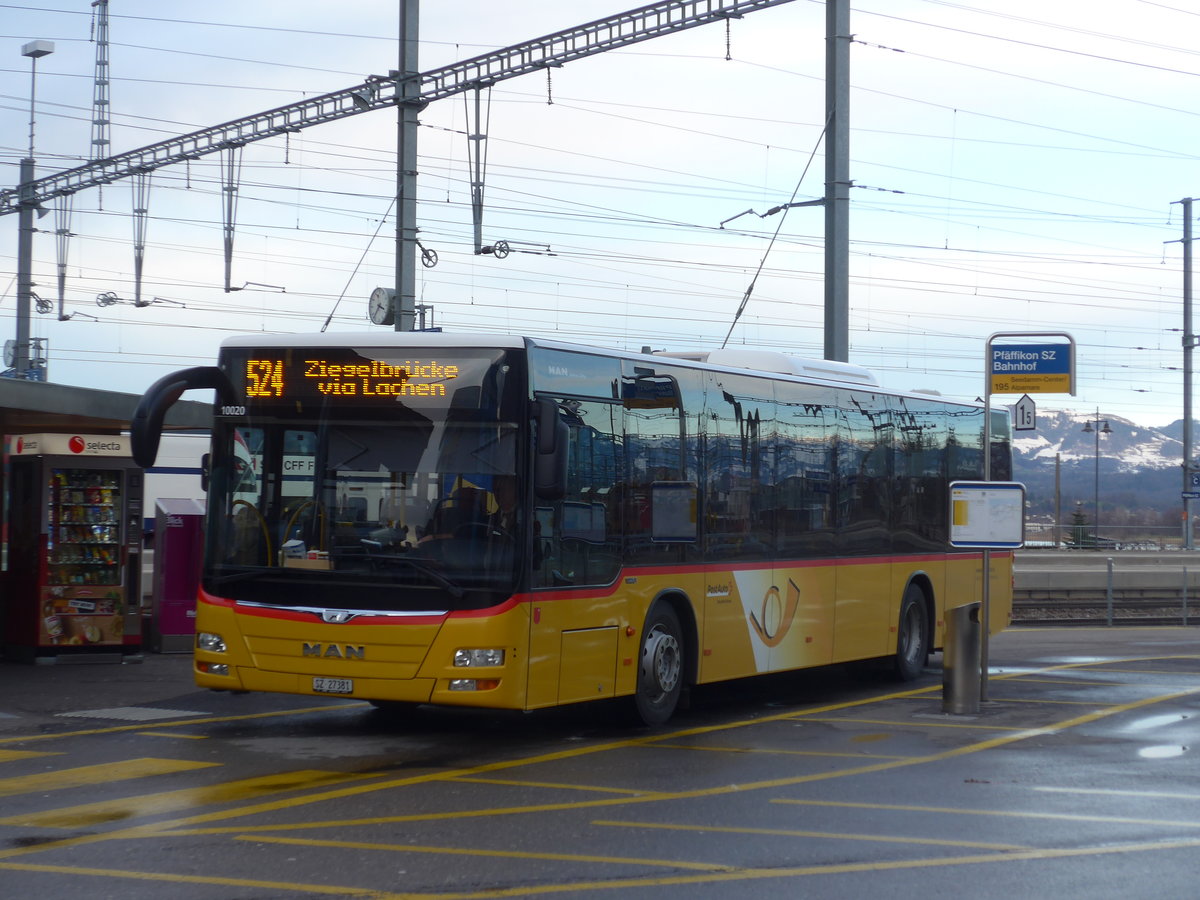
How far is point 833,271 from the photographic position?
19.9m

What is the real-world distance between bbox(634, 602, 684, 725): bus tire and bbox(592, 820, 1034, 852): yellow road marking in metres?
3.67

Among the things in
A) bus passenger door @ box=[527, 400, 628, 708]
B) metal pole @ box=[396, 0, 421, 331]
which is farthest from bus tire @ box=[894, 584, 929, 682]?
metal pole @ box=[396, 0, 421, 331]

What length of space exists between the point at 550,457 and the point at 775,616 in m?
3.95

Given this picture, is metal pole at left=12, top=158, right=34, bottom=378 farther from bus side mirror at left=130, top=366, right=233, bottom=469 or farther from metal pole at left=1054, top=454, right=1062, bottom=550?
metal pole at left=1054, top=454, right=1062, bottom=550

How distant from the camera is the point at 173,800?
9.03m

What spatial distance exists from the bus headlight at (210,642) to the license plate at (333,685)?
876mm

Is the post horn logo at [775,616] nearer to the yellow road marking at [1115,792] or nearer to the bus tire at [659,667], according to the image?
the bus tire at [659,667]

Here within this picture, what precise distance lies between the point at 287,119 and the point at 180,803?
617 inches

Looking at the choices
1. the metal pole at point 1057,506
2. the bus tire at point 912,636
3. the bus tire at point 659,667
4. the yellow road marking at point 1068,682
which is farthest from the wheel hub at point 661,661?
the metal pole at point 1057,506

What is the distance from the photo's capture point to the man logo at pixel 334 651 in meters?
10.9

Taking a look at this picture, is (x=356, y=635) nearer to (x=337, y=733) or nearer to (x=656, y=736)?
(x=337, y=733)

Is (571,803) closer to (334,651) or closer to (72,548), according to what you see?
(334,651)

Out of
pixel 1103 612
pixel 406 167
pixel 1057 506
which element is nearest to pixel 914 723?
pixel 406 167

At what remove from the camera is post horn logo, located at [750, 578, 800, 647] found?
1379cm
